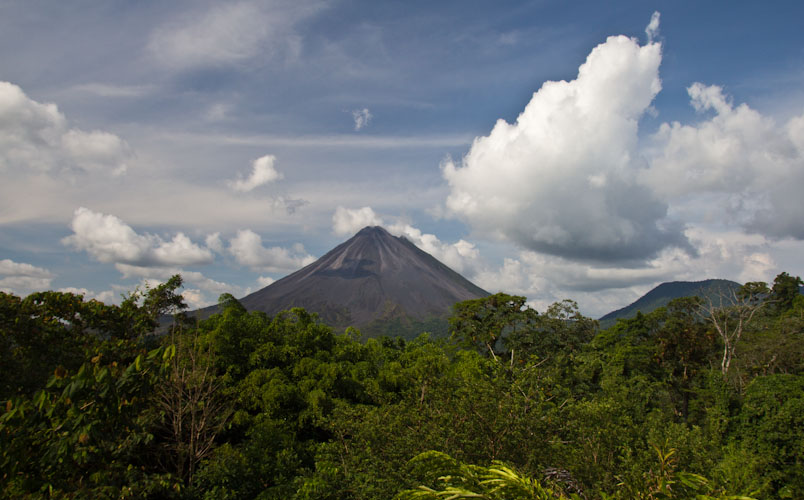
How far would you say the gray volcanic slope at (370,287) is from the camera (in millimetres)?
151250

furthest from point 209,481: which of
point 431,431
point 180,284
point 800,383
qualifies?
point 800,383

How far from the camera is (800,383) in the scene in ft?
54.7

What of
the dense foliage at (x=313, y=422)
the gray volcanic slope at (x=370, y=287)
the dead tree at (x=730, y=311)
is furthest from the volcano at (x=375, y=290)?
the dense foliage at (x=313, y=422)

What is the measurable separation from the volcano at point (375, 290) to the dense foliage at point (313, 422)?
115645mm

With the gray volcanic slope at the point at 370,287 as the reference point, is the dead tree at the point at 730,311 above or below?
below

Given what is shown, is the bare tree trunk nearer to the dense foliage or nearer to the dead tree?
the dense foliage

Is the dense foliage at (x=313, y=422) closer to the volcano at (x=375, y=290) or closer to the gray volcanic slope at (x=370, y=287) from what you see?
the volcano at (x=375, y=290)

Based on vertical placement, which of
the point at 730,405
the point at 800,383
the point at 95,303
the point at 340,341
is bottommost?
the point at 730,405

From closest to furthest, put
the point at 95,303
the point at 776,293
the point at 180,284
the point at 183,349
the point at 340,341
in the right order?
the point at 95,303, the point at 183,349, the point at 340,341, the point at 180,284, the point at 776,293

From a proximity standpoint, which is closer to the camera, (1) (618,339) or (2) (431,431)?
(2) (431,431)

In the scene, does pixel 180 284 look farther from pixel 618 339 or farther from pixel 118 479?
pixel 618 339

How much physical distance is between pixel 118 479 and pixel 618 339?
37.7 metres

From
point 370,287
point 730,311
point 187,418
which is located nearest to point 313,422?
point 187,418

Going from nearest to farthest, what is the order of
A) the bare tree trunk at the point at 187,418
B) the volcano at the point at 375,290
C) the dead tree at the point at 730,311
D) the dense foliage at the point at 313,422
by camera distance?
the dense foliage at the point at 313,422 < the bare tree trunk at the point at 187,418 < the dead tree at the point at 730,311 < the volcano at the point at 375,290
